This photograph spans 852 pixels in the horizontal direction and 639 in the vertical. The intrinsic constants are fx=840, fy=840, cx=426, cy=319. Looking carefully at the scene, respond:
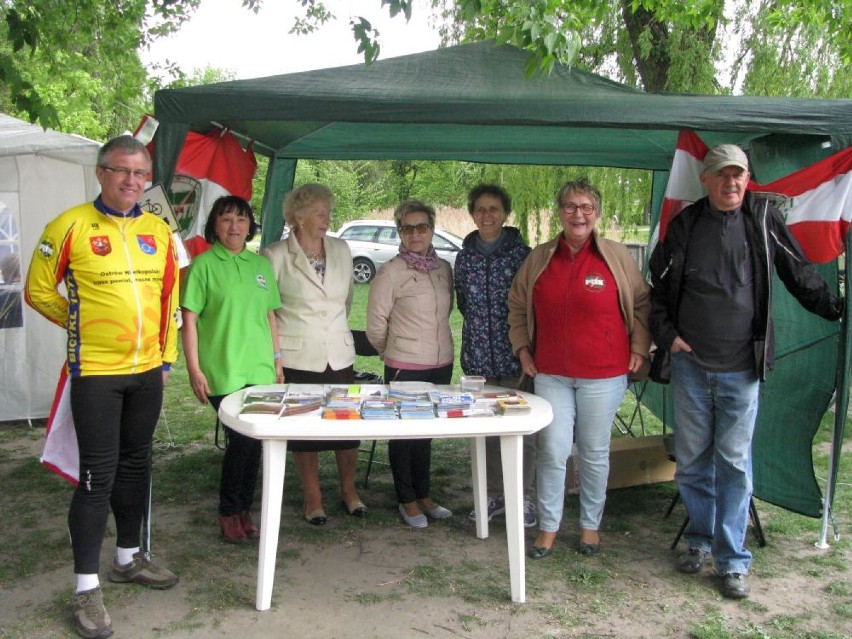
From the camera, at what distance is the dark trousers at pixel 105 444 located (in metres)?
2.80

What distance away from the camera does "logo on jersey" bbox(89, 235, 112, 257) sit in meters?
2.78

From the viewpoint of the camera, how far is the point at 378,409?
120 inches

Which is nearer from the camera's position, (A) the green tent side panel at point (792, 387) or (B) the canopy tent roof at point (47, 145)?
(A) the green tent side panel at point (792, 387)

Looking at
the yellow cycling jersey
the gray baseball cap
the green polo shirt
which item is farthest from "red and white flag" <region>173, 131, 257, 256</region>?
the gray baseball cap

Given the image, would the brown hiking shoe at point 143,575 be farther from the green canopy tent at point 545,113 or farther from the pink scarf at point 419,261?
the pink scarf at point 419,261

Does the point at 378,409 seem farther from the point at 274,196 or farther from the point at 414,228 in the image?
the point at 274,196

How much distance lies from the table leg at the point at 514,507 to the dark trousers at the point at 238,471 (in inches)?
44.1

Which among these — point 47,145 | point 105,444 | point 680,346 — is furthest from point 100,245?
point 47,145

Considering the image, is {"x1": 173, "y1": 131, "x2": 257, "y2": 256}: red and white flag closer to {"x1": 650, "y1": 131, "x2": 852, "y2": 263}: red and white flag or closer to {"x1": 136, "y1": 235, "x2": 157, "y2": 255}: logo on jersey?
{"x1": 136, "y1": 235, "x2": 157, "y2": 255}: logo on jersey

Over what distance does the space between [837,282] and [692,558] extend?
4.43ft

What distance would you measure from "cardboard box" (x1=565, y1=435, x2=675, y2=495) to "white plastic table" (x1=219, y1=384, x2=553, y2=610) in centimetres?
134

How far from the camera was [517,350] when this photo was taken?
364 centimetres

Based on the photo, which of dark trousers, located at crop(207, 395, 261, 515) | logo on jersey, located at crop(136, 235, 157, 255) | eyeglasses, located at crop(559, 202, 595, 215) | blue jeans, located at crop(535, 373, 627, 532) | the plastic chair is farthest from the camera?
the plastic chair

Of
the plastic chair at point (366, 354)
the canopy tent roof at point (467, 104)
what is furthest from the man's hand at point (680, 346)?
the plastic chair at point (366, 354)
